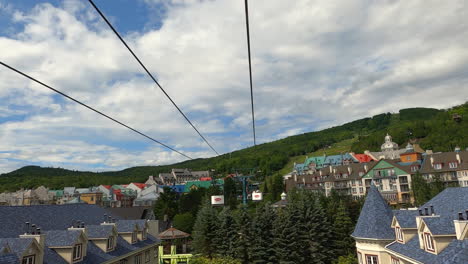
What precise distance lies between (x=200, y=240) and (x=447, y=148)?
11985 centimetres

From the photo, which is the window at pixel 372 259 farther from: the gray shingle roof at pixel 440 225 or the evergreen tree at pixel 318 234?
the gray shingle roof at pixel 440 225

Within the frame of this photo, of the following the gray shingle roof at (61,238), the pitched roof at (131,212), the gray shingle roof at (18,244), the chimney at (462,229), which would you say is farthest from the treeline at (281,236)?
the pitched roof at (131,212)

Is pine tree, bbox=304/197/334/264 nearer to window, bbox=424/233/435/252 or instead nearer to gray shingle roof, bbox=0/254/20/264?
window, bbox=424/233/435/252

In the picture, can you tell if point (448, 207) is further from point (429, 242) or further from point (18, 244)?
point (18, 244)

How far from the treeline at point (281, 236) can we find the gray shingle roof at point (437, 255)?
12.8m

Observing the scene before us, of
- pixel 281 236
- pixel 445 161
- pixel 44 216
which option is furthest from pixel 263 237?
pixel 445 161

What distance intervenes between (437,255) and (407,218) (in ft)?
20.8

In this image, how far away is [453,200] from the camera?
22.0 meters

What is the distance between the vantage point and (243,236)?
3853 cm

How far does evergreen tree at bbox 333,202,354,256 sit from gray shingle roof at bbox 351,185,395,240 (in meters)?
9.12

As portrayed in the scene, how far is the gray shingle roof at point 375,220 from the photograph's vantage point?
2702 centimetres

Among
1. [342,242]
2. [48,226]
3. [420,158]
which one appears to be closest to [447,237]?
[342,242]

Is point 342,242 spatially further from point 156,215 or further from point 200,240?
point 156,215

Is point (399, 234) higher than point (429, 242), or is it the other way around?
point (429, 242)
